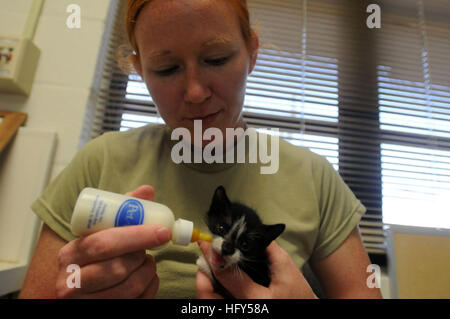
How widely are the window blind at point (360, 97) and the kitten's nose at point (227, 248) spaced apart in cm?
85

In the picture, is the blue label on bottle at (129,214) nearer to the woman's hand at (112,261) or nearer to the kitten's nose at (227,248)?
the woman's hand at (112,261)

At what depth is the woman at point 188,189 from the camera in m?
0.42

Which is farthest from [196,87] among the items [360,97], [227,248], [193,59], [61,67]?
[360,97]

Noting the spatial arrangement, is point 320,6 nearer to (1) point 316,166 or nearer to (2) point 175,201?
(1) point 316,166

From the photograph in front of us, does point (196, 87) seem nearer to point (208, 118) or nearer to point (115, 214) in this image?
point (208, 118)

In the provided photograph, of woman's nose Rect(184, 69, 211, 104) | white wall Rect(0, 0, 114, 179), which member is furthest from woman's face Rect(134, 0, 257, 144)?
white wall Rect(0, 0, 114, 179)

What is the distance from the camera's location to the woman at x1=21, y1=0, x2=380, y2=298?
1.37ft

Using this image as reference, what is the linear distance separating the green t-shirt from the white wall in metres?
0.43

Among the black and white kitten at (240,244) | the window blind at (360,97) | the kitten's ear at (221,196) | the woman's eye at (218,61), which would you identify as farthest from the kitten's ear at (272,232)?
the window blind at (360,97)

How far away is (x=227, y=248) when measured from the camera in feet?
1.59

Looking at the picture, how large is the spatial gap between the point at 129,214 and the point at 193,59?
13.2 inches

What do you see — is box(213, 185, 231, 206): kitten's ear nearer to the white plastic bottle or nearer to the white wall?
the white plastic bottle

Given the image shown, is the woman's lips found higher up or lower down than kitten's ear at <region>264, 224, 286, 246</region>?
higher up

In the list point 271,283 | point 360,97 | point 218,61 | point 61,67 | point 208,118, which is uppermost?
point 360,97
